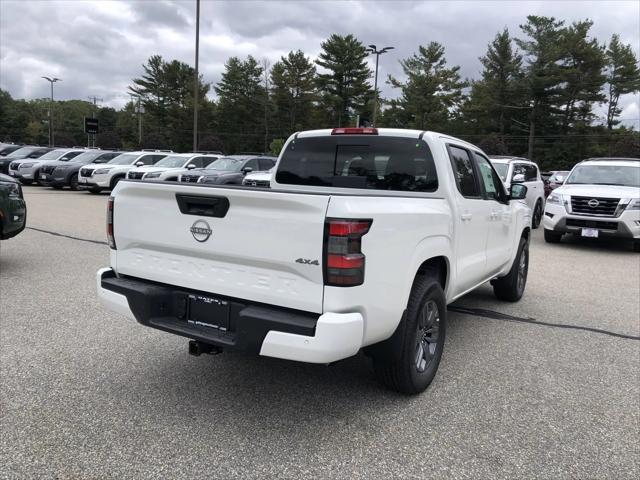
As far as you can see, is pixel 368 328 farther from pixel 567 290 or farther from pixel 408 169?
pixel 567 290

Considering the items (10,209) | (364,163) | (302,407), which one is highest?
(364,163)

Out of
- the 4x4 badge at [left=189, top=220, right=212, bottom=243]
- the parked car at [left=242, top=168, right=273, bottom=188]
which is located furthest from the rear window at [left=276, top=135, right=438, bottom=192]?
the parked car at [left=242, top=168, right=273, bottom=188]

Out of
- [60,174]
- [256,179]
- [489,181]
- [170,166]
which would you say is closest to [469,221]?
[489,181]

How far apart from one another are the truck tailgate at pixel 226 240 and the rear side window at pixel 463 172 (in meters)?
1.92

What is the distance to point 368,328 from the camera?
3.01 m

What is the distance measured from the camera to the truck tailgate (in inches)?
114

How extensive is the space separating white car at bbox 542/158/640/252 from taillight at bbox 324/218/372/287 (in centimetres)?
937

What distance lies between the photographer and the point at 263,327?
2.92m

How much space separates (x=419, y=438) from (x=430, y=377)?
0.72 meters

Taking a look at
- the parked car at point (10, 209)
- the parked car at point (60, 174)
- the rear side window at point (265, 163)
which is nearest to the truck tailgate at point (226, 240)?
the parked car at point (10, 209)

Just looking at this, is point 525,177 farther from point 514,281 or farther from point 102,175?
point 102,175

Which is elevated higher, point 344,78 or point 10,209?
point 344,78

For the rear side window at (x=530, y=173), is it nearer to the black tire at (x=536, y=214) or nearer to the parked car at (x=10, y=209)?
the black tire at (x=536, y=214)

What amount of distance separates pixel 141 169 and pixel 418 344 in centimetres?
1744
